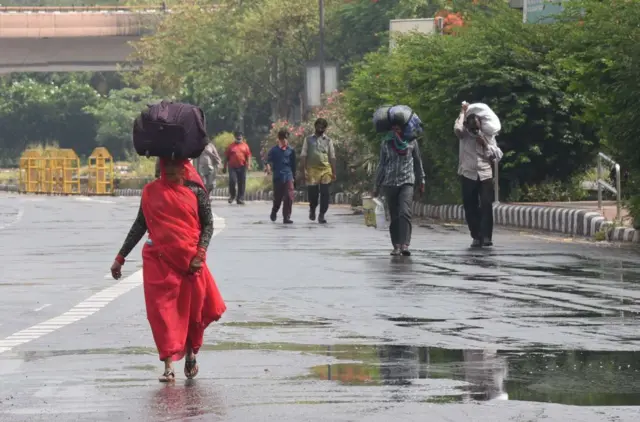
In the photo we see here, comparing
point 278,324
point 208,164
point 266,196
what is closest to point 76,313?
point 278,324

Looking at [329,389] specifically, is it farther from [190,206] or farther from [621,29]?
[621,29]

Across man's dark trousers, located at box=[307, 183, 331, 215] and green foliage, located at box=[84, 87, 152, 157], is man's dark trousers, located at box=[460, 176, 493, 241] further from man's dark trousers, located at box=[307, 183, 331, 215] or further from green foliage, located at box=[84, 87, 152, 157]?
green foliage, located at box=[84, 87, 152, 157]

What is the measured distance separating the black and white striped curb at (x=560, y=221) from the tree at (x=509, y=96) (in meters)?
1.46

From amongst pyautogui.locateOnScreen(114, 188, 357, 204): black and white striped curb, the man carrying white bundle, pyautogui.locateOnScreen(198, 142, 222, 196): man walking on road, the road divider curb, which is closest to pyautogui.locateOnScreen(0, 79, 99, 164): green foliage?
pyautogui.locateOnScreen(114, 188, 357, 204): black and white striped curb

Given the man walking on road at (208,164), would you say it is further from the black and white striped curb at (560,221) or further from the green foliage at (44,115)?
the green foliage at (44,115)

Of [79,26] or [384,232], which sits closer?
[384,232]

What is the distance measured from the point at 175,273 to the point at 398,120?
36.0 ft

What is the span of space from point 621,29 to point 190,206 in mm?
13140

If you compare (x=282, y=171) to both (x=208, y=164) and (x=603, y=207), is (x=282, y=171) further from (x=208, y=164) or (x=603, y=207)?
(x=208, y=164)

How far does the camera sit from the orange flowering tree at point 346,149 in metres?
43.6

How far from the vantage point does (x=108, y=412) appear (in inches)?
360

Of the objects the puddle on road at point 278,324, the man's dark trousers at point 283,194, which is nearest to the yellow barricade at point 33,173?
the man's dark trousers at point 283,194

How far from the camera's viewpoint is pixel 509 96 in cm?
3172

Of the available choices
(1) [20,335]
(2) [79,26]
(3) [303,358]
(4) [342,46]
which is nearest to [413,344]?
(3) [303,358]
